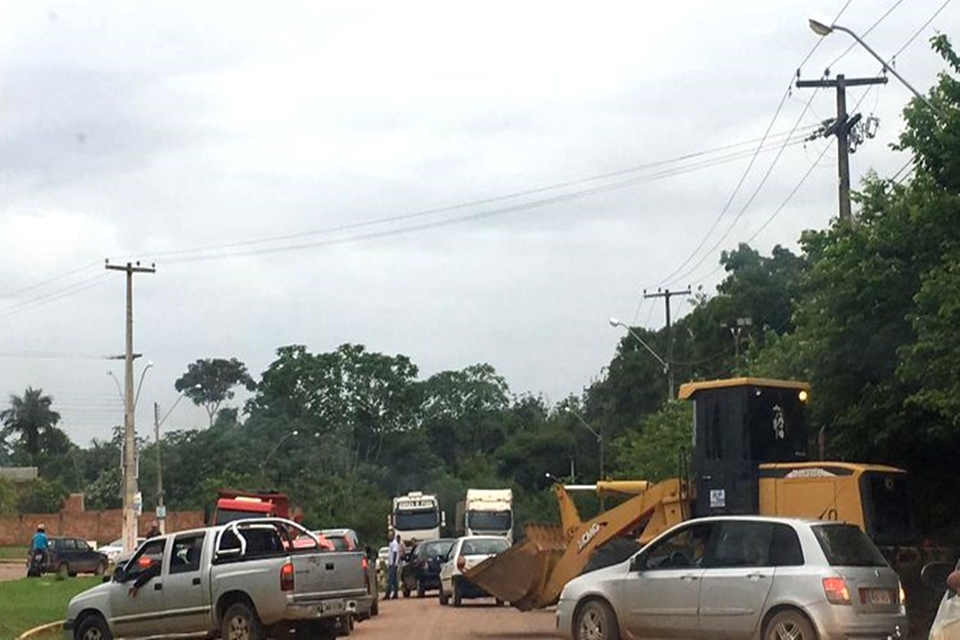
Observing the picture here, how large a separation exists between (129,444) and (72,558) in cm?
457

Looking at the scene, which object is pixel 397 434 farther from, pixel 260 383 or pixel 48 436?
pixel 48 436

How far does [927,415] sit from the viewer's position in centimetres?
2156

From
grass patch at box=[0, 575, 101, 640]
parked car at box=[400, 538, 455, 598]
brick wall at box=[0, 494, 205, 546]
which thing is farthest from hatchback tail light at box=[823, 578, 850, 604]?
brick wall at box=[0, 494, 205, 546]

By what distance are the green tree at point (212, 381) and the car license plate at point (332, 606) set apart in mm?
109529

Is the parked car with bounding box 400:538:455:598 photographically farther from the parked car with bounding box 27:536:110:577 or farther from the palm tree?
the palm tree

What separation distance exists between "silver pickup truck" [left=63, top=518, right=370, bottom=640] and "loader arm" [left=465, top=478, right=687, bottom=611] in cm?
377

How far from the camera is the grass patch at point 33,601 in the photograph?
2680 cm

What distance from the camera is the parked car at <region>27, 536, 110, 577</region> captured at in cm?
5228

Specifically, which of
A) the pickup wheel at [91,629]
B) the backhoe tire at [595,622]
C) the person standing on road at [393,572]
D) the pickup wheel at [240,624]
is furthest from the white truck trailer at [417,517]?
the backhoe tire at [595,622]

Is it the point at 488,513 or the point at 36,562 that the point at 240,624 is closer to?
the point at 36,562

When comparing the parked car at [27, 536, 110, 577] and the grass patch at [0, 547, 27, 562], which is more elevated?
the parked car at [27, 536, 110, 577]

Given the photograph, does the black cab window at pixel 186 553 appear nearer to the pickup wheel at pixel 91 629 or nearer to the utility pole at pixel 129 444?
the pickup wheel at pixel 91 629

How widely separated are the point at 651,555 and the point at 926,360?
427 centimetres

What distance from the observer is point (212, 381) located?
130375 mm
